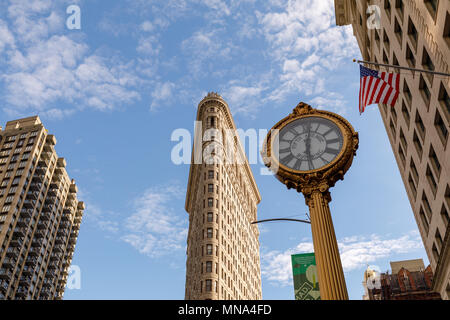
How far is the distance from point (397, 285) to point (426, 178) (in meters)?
38.8

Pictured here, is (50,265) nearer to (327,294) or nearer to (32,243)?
(32,243)

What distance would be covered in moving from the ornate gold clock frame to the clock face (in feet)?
0.36

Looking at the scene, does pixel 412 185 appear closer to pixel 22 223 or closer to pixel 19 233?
pixel 19 233

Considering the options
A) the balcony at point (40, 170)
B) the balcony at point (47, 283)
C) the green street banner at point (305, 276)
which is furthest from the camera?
the balcony at point (40, 170)

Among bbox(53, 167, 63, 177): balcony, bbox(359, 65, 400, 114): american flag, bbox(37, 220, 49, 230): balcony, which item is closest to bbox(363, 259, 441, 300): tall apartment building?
bbox(359, 65, 400, 114): american flag

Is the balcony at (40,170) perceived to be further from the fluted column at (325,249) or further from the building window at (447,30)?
the fluted column at (325,249)

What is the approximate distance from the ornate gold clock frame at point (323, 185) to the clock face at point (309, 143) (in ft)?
0.36

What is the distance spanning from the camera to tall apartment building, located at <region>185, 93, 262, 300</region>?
65500 millimetres

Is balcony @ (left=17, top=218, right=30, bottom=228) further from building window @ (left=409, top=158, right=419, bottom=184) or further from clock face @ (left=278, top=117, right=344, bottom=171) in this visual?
clock face @ (left=278, top=117, right=344, bottom=171)

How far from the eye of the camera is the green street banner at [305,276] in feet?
29.9

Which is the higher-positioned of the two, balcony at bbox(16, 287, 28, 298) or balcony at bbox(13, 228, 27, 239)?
balcony at bbox(13, 228, 27, 239)

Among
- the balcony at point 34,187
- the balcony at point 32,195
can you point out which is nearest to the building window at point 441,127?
the balcony at point 32,195
